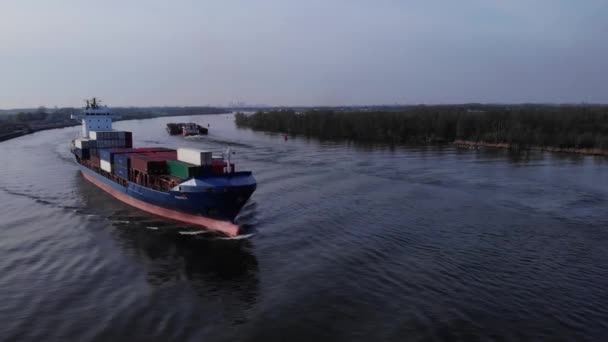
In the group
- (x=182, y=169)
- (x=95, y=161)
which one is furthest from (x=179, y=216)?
(x=95, y=161)

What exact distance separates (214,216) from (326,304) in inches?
421

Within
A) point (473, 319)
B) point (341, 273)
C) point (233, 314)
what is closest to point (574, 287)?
point (473, 319)

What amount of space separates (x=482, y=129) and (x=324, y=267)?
61421mm

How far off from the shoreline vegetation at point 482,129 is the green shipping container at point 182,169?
50.4 metres

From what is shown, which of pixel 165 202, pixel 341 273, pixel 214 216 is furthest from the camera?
pixel 165 202

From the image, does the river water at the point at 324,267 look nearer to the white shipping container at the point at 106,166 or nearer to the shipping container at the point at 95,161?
the white shipping container at the point at 106,166

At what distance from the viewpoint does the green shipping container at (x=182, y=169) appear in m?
25.4

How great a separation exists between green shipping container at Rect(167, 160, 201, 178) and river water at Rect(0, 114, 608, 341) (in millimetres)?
2969

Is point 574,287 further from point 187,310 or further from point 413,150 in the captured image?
point 413,150

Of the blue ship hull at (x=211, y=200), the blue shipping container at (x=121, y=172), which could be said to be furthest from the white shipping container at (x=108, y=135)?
the blue ship hull at (x=211, y=200)

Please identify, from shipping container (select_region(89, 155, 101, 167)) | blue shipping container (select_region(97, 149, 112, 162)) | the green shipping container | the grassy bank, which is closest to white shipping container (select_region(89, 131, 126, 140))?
shipping container (select_region(89, 155, 101, 167))

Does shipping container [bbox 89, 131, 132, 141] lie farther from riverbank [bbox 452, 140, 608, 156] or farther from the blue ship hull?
riverbank [bbox 452, 140, 608, 156]

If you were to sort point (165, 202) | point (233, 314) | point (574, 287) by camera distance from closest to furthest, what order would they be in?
point (233, 314), point (574, 287), point (165, 202)

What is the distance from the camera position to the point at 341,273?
1903 centimetres
